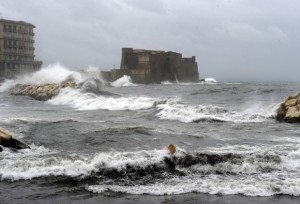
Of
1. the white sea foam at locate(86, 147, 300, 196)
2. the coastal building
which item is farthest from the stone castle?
the white sea foam at locate(86, 147, 300, 196)

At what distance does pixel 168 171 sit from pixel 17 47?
244 ft

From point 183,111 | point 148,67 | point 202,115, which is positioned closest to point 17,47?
point 148,67

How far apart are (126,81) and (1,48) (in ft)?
80.4

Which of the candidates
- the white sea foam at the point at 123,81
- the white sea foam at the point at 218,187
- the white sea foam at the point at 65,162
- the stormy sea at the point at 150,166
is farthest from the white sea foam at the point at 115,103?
the white sea foam at the point at 123,81

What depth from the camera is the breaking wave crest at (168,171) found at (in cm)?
606

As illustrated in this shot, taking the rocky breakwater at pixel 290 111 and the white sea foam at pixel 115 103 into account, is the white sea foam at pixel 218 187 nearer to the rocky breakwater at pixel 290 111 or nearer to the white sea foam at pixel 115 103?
the rocky breakwater at pixel 290 111

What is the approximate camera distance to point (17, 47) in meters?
75.7

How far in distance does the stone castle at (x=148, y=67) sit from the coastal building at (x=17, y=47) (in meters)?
15.0

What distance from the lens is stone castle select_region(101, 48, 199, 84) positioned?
7038 cm

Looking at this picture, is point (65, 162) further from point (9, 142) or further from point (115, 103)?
point (115, 103)

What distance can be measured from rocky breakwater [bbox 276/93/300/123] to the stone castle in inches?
2141

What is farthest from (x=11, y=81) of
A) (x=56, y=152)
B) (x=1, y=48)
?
(x=56, y=152)

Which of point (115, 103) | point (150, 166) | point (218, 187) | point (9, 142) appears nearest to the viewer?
point (218, 187)

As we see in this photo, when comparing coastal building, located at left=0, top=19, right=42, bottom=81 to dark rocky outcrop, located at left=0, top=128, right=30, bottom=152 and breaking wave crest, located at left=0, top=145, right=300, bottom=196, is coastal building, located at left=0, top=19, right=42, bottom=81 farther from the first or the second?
breaking wave crest, located at left=0, top=145, right=300, bottom=196
